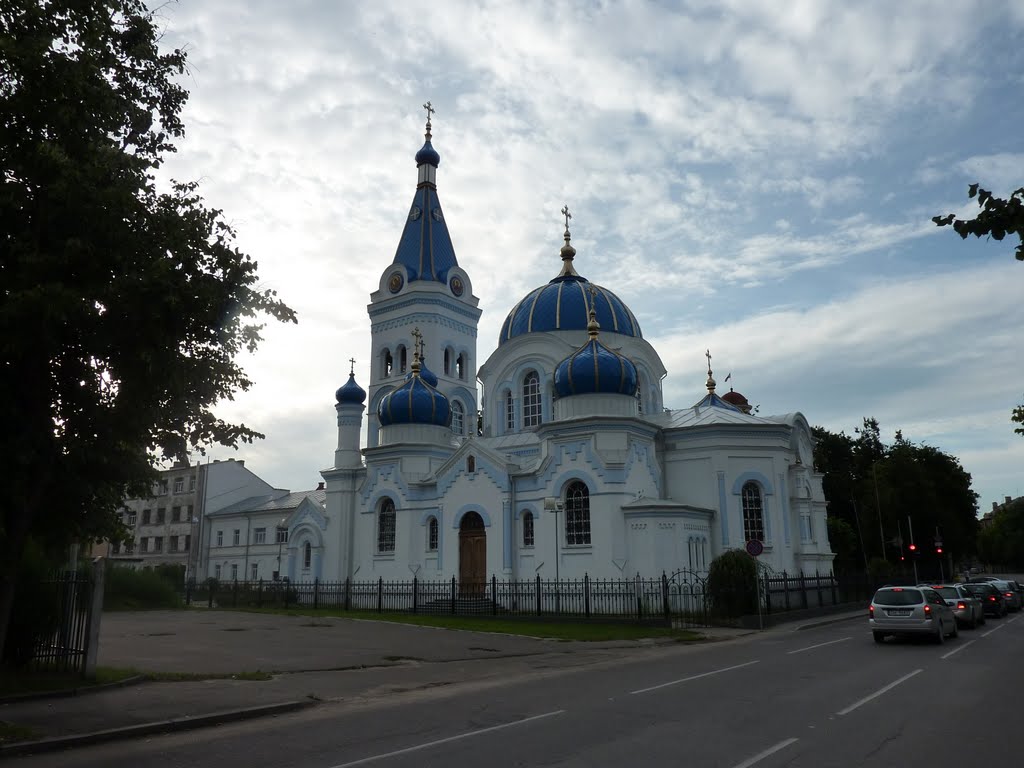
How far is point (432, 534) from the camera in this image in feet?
104

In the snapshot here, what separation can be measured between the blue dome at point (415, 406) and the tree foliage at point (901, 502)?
99.7 feet

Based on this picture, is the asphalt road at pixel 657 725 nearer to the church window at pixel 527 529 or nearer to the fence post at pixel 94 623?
the fence post at pixel 94 623

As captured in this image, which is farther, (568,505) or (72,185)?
(568,505)

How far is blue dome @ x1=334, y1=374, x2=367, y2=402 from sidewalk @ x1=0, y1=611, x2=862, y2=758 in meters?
14.7

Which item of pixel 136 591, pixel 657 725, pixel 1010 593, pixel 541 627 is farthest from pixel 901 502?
pixel 657 725

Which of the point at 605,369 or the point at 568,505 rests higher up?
the point at 605,369

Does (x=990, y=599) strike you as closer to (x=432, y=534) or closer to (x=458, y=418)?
(x=432, y=534)

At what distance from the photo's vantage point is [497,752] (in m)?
7.24

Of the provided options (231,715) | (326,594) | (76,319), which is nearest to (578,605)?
(326,594)

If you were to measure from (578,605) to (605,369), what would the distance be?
8140mm

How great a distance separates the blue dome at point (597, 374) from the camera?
28.0m

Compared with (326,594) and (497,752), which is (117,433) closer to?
(497,752)

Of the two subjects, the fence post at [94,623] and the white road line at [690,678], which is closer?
the white road line at [690,678]

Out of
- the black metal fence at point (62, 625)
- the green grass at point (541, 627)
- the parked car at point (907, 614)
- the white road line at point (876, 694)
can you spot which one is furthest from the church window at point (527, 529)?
the black metal fence at point (62, 625)
